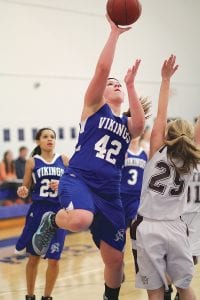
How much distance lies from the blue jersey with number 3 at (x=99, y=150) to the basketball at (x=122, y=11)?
652 millimetres

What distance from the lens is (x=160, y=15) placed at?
1722 centimetres

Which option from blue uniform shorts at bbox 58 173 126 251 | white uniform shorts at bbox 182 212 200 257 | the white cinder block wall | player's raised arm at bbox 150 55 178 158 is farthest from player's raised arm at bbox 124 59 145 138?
the white cinder block wall

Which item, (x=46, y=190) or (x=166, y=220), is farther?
(x=46, y=190)

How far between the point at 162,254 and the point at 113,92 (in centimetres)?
133

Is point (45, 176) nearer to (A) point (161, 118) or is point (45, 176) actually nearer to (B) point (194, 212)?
(B) point (194, 212)

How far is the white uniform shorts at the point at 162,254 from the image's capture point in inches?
154

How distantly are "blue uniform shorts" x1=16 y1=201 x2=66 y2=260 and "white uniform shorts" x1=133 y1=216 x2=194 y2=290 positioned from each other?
1.52m

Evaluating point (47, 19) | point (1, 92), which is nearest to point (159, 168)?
point (1, 92)

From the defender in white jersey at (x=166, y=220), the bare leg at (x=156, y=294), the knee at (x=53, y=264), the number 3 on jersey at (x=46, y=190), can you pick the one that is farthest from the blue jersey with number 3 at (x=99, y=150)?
the knee at (x=53, y=264)

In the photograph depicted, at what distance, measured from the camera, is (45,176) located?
5.60 metres

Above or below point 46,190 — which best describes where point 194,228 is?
below

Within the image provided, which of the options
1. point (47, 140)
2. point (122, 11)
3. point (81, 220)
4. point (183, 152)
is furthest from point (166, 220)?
point (47, 140)

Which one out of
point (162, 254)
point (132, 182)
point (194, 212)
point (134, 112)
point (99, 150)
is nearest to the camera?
point (162, 254)

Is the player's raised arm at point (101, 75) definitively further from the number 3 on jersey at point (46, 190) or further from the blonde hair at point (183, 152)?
the number 3 on jersey at point (46, 190)
